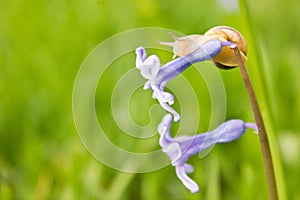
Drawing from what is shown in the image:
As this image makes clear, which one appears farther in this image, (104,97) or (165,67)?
(104,97)

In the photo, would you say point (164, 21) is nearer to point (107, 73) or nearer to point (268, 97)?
point (107, 73)

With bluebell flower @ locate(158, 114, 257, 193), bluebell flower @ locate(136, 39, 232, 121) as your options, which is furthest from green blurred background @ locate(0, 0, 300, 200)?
bluebell flower @ locate(136, 39, 232, 121)

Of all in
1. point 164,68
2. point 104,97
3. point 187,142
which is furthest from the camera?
point 104,97

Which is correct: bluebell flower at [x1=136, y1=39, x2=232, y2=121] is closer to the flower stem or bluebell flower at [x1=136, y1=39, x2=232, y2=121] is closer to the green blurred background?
the flower stem

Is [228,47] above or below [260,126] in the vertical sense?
above

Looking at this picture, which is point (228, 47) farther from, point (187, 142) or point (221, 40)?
point (187, 142)

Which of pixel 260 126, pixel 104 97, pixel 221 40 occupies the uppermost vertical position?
pixel 104 97

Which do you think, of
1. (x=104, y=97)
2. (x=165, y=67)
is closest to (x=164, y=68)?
(x=165, y=67)
